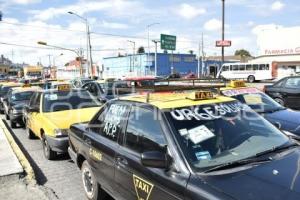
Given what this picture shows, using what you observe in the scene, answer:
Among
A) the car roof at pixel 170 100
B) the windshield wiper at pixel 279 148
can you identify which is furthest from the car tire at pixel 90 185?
the windshield wiper at pixel 279 148

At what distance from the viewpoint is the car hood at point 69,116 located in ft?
27.8

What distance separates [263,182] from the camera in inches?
127

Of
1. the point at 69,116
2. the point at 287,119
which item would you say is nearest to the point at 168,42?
the point at 69,116

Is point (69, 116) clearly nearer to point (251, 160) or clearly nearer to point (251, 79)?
point (251, 160)

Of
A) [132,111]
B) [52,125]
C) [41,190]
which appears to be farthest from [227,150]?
[52,125]

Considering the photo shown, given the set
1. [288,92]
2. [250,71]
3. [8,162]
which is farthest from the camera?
[250,71]

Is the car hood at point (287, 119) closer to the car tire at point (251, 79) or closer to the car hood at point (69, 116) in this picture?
the car hood at point (69, 116)

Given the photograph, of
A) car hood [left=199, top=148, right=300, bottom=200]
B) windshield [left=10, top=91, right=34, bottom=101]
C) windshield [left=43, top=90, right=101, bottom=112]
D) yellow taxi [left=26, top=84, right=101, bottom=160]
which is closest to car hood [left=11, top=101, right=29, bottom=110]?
windshield [left=10, top=91, right=34, bottom=101]

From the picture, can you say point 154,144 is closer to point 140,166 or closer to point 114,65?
point 140,166

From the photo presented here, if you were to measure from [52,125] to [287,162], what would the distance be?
581cm

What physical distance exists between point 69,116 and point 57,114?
1.57ft

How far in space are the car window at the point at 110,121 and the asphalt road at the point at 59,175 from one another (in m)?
1.27

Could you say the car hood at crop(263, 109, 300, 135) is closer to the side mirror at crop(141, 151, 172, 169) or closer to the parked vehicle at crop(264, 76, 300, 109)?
the side mirror at crop(141, 151, 172, 169)

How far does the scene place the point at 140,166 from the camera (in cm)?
409
